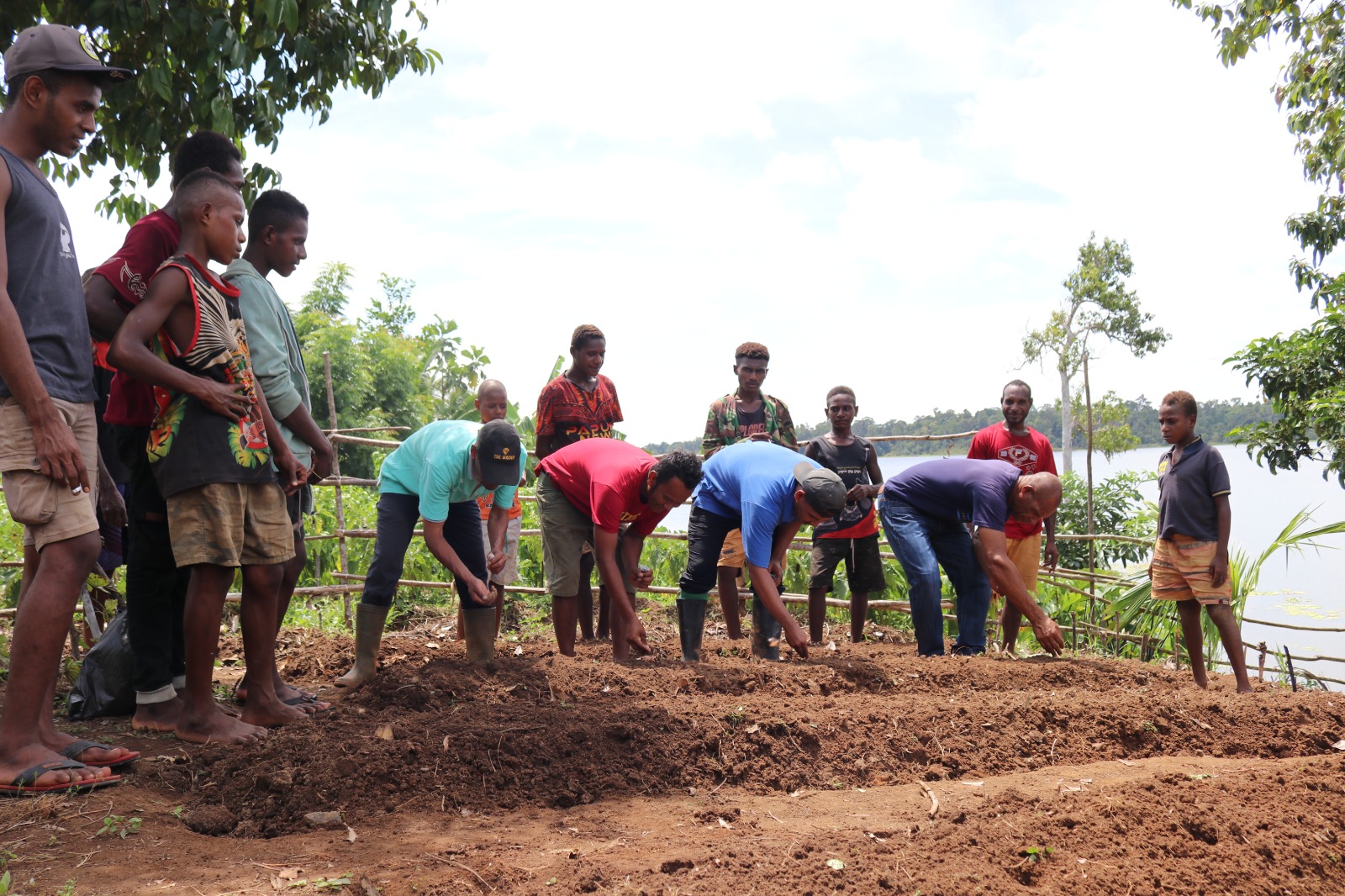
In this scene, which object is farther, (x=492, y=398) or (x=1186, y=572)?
(x=492, y=398)

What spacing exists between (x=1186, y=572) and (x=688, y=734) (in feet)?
10.6

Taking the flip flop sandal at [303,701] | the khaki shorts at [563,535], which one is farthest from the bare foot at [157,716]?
the khaki shorts at [563,535]

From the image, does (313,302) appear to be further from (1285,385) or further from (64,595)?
(64,595)

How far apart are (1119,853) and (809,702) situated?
61.7 inches

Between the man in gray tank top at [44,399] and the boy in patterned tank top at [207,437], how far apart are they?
241mm

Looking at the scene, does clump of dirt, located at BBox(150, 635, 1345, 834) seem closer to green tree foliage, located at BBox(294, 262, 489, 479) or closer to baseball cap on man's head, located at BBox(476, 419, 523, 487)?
baseball cap on man's head, located at BBox(476, 419, 523, 487)

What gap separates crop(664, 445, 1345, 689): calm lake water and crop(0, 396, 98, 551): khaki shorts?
15.5ft

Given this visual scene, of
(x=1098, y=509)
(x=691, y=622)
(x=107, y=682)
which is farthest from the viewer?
(x=1098, y=509)

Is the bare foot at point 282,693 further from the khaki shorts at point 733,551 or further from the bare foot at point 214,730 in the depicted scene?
the khaki shorts at point 733,551

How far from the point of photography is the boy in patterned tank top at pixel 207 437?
3035 millimetres

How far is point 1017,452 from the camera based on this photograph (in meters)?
6.08

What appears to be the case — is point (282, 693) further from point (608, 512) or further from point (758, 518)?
point (758, 518)

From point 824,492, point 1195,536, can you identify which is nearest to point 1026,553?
point 1195,536

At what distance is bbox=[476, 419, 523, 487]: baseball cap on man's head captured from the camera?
4.10m
